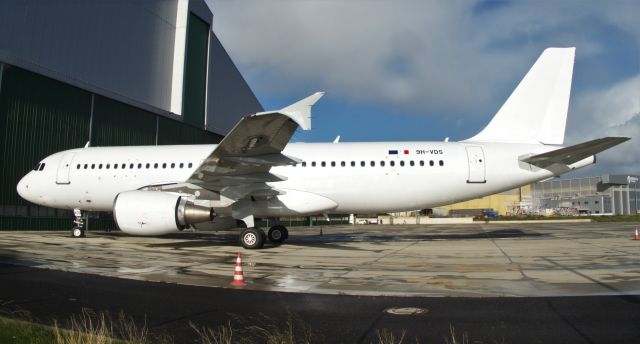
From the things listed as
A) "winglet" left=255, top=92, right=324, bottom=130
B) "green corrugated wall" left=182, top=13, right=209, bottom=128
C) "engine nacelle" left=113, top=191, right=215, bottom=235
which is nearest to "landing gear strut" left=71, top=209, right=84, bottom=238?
"engine nacelle" left=113, top=191, right=215, bottom=235

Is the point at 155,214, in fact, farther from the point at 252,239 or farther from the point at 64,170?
the point at 64,170

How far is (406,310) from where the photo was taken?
18.9 ft

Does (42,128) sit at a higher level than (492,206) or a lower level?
higher

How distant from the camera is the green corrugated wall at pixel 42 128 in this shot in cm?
2309

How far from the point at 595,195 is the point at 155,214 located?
95086mm

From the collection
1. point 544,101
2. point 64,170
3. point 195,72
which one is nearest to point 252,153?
point 64,170

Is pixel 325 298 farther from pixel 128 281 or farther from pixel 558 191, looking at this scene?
pixel 558 191

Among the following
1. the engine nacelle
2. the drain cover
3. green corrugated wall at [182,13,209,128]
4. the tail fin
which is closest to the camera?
the drain cover

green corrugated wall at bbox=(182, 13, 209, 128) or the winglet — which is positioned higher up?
green corrugated wall at bbox=(182, 13, 209, 128)

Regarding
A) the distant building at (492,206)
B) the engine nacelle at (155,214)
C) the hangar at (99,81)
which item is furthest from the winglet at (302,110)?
the distant building at (492,206)

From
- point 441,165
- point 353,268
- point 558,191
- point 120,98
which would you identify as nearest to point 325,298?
point 353,268

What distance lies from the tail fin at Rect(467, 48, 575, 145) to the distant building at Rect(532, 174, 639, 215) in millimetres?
74220

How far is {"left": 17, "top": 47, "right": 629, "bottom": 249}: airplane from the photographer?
44.8 ft

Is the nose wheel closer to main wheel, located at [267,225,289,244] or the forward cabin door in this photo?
main wheel, located at [267,225,289,244]
